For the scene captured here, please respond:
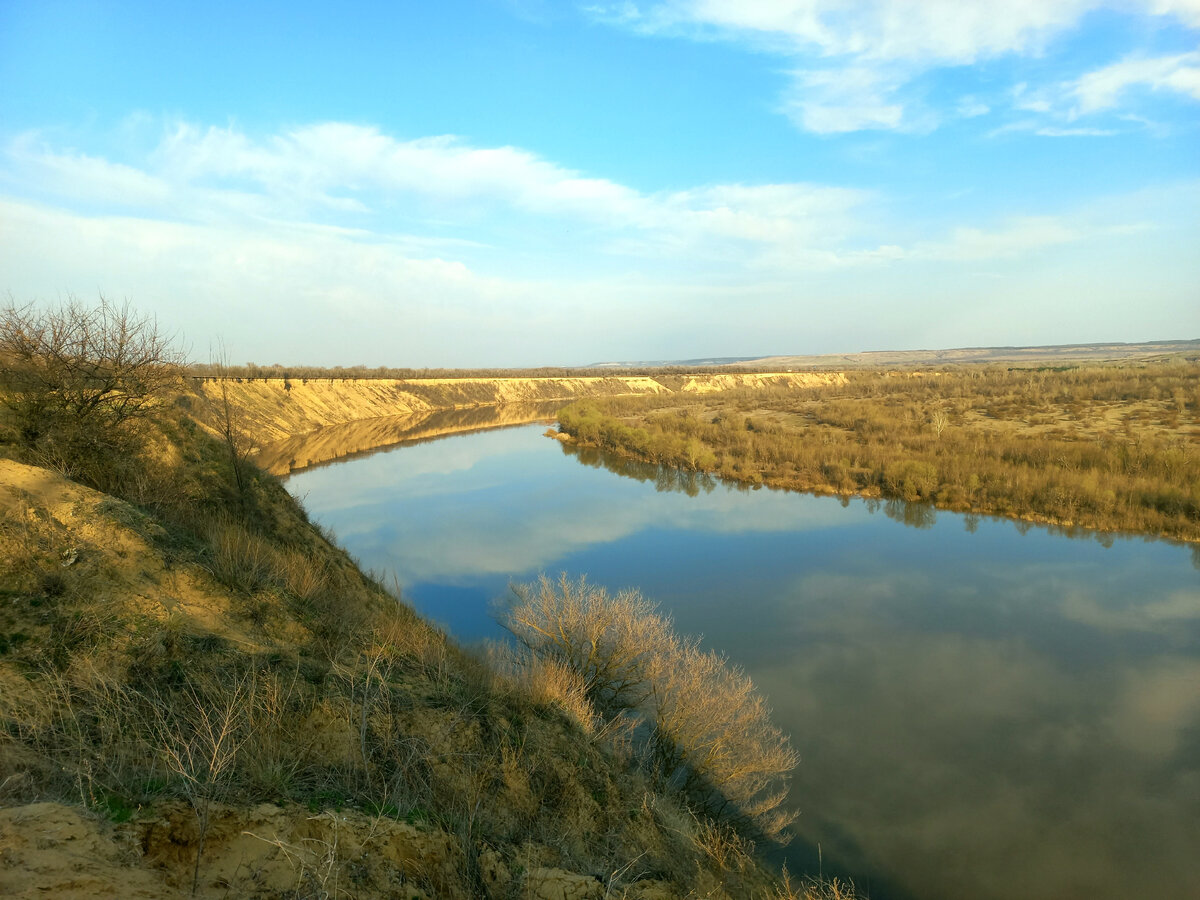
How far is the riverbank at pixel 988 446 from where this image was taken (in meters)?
22.9

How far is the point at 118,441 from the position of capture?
28.8ft

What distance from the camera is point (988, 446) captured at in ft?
97.2

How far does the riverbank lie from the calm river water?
1.82 metres

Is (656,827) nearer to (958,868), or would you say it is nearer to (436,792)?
(436,792)

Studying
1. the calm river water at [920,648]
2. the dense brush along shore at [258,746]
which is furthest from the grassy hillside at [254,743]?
the calm river water at [920,648]

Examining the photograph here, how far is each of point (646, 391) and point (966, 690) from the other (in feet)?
272

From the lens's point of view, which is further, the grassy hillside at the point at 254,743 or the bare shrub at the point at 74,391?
the bare shrub at the point at 74,391

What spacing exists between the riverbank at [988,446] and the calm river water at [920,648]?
5.98 ft

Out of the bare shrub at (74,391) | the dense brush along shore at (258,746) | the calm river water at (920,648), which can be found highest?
the bare shrub at (74,391)

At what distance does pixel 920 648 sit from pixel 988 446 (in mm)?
19534

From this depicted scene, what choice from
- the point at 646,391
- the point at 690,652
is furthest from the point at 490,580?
the point at 646,391

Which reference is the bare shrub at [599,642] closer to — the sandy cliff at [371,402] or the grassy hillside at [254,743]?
the grassy hillside at [254,743]

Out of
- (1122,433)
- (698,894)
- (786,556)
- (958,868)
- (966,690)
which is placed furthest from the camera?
(1122,433)

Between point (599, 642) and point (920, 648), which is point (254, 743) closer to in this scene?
point (599, 642)
